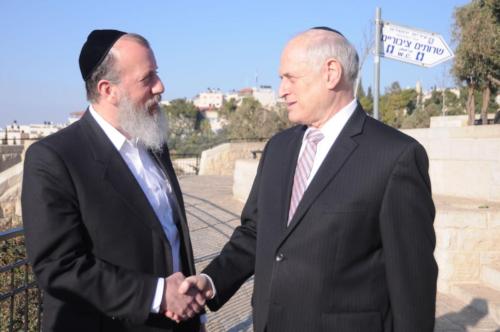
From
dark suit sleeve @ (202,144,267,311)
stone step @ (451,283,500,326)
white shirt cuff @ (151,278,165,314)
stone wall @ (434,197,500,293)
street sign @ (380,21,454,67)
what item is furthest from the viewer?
street sign @ (380,21,454,67)

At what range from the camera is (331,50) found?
2340mm

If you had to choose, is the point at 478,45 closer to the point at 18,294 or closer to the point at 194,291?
the point at 18,294

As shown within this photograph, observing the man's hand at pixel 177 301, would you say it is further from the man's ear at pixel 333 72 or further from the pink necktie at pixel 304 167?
the man's ear at pixel 333 72

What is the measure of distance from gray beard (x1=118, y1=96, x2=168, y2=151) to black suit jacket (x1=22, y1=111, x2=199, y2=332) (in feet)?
0.40

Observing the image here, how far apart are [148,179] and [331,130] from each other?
2.75ft

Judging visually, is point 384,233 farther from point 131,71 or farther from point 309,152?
point 131,71

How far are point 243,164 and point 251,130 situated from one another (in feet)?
63.8

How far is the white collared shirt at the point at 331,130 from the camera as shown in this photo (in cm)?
238

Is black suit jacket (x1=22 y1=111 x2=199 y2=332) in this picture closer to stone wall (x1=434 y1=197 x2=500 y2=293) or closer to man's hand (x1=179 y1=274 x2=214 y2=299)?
man's hand (x1=179 y1=274 x2=214 y2=299)

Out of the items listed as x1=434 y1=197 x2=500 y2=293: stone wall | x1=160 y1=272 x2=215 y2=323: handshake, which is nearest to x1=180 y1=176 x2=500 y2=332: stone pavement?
x1=434 y1=197 x2=500 y2=293: stone wall

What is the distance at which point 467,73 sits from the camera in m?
21.4

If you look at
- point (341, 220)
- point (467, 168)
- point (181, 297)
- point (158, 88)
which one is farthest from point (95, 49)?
point (467, 168)

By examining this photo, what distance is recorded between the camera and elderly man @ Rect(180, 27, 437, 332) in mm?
2168

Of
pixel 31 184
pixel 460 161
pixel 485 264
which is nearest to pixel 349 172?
pixel 31 184
